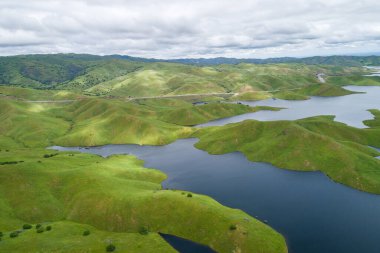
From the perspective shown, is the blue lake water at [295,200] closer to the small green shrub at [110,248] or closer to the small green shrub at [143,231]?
the small green shrub at [143,231]

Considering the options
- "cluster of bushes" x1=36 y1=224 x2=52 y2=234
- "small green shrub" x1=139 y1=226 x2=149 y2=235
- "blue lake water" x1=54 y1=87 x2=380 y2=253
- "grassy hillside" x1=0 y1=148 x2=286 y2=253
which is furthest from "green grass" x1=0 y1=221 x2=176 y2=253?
"blue lake water" x1=54 y1=87 x2=380 y2=253

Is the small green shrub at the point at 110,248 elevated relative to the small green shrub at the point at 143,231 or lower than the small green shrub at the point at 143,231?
elevated

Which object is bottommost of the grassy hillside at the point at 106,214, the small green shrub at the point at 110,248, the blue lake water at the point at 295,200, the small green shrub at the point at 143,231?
the blue lake water at the point at 295,200

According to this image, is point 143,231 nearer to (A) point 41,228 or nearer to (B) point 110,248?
(B) point 110,248

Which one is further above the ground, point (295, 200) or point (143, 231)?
point (143, 231)

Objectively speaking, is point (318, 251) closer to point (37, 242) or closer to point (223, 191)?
point (223, 191)

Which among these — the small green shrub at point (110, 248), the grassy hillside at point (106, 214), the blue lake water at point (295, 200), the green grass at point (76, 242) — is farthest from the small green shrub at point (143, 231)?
the blue lake water at point (295, 200)

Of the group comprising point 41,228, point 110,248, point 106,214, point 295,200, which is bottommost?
point 295,200

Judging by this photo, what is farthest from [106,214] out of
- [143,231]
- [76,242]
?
[76,242]

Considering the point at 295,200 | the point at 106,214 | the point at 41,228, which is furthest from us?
the point at 295,200

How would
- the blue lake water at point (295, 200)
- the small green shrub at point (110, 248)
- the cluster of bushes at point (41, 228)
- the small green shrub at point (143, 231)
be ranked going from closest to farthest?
1. the small green shrub at point (110, 248)
2. the cluster of bushes at point (41, 228)
3. the blue lake water at point (295, 200)
4. the small green shrub at point (143, 231)
